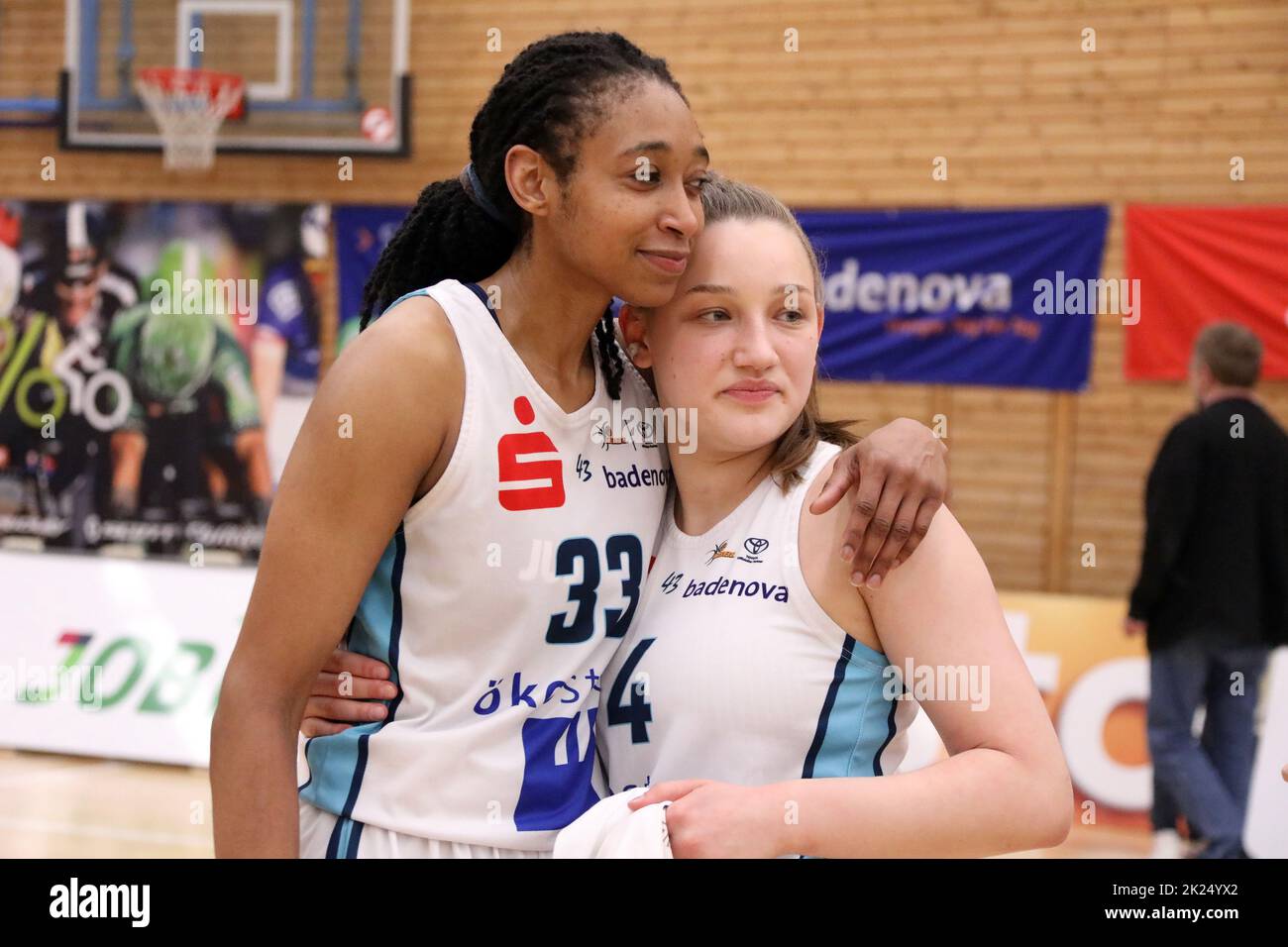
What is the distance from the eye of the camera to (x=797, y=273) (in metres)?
2.21

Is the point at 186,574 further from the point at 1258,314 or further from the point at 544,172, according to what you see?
the point at 1258,314

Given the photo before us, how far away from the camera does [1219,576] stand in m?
5.88

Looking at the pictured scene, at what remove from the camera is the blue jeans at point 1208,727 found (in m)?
5.84

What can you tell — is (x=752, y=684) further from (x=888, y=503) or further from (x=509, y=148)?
(x=509, y=148)

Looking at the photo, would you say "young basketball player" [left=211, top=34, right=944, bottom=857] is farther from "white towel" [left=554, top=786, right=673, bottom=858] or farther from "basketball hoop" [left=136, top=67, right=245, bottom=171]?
"basketball hoop" [left=136, top=67, right=245, bottom=171]

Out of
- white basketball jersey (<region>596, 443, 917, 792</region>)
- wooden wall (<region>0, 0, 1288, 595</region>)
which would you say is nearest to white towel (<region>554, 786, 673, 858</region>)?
white basketball jersey (<region>596, 443, 917, 792</region>)

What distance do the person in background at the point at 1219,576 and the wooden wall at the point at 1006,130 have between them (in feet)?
10.5

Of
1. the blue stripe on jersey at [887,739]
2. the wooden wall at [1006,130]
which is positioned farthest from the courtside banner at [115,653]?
the blue stripe on jersey at [887,739]

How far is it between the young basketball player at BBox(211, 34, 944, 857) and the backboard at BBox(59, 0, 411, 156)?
881cm

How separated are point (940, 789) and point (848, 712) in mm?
221

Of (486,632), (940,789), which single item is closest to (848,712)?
(940,789)

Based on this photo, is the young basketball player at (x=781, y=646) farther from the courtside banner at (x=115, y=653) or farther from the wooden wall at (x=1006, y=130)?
the wooden wall at (x=1006, y=130)
